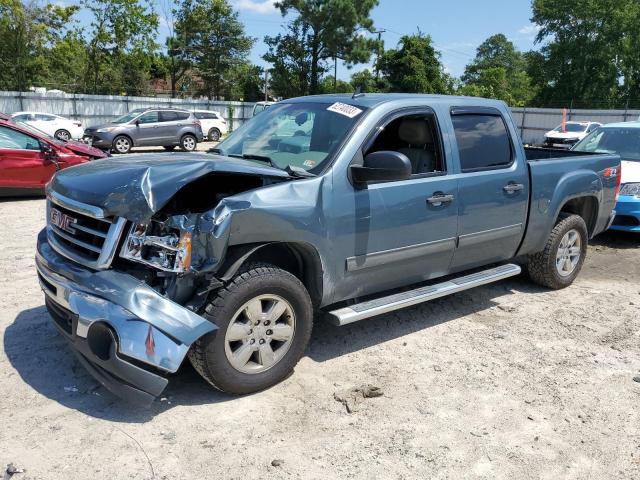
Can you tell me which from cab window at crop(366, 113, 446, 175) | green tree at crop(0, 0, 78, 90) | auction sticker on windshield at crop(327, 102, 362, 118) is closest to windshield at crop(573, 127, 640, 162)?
cab window at crop(366, 113, 446, 175)

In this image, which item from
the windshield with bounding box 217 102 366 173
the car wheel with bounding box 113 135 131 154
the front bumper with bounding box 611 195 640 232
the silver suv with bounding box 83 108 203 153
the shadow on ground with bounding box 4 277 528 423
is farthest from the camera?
the car wheel with bounding box 113 135 131 154

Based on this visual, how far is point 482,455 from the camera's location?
317 cm

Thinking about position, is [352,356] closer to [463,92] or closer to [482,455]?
[482,455]

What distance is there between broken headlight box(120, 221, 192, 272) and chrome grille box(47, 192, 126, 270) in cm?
8

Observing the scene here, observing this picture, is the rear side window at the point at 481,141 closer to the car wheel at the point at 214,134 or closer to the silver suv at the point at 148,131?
the silver suv at the point at 148,131

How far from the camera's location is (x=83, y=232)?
11.6 ft

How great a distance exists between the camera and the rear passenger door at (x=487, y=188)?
4758 mm

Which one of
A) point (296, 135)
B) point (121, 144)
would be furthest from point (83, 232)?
point (121, 144)

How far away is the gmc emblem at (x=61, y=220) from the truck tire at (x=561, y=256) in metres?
4.40

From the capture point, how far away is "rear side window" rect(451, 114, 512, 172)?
479cm

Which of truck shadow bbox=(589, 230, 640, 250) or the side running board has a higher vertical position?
the side running board

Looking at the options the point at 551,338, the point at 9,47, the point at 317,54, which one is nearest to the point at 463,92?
the point at 317,54

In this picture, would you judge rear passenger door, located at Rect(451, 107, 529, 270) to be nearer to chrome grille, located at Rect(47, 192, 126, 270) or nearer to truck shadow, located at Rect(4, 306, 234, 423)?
truck shadow, located at Rect(4, 306, 234, 423)

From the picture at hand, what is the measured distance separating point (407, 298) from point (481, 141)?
1.59m
